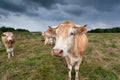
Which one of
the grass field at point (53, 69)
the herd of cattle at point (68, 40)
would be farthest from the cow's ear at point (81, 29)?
the grass field at point (53, 69)

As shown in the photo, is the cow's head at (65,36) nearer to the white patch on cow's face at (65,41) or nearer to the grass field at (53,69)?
the white patch on cow's face at (65,41)

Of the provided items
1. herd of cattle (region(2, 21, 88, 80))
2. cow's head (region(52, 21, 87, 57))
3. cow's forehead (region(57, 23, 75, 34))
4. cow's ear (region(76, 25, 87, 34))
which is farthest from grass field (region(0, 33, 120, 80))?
cow's forehead (region(57, 23, 75, 34))

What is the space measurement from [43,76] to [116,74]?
3204 millimetres

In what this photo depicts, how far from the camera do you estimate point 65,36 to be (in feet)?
24.2

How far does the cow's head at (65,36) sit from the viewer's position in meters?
6.95

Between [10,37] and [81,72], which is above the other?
[10,37]

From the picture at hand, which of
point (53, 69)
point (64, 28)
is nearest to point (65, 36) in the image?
point (64, 28)

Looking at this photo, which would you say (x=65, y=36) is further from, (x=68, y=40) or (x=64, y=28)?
(x=64, y=28)

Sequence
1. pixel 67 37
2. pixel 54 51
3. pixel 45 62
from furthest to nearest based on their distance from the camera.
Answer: pixel 45 62 → pixel 67 37 → pixel 54 51

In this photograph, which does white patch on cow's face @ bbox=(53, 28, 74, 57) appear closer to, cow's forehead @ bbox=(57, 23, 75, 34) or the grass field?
cow's forehead @ bbox=(57, 23, 75, 34)

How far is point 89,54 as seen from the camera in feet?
45.3

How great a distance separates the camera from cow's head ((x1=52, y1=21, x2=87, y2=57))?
274 inches

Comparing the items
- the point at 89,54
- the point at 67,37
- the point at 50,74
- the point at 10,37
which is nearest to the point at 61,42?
the point at 67,37

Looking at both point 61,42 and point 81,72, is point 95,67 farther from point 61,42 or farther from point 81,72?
point 61,42
